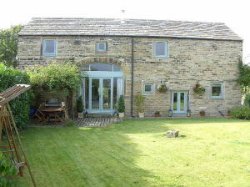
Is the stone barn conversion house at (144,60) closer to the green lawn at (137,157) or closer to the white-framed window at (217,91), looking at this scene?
the white-framed window at (217,91)

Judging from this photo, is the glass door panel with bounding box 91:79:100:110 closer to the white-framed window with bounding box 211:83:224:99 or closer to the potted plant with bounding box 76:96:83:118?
the potted plant with bounding box 76:96:83:118

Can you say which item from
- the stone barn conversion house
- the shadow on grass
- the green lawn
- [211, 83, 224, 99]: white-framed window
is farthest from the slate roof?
the shadow on grass

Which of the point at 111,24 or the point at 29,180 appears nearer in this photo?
the point at 29,180

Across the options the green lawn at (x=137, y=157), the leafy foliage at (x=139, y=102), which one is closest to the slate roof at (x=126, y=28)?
the leafy foliage at (x=139, y=102)

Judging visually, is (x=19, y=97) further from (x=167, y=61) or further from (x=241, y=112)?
(x=241, y=112)

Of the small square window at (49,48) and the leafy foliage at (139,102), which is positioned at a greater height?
the small square window at (49,48)

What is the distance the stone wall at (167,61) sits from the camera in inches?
1093

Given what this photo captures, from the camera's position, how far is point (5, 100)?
8.42 metres

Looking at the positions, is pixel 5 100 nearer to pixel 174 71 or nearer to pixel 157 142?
pixel 157 142

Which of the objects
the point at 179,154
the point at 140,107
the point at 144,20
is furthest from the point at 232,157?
the point at 144,20

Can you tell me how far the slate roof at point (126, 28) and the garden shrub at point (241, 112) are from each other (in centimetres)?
514

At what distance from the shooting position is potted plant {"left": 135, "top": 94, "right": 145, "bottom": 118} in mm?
27700

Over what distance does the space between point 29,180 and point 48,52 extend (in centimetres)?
1862

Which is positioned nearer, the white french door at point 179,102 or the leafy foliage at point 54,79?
the leafy foliage at point 54,79
